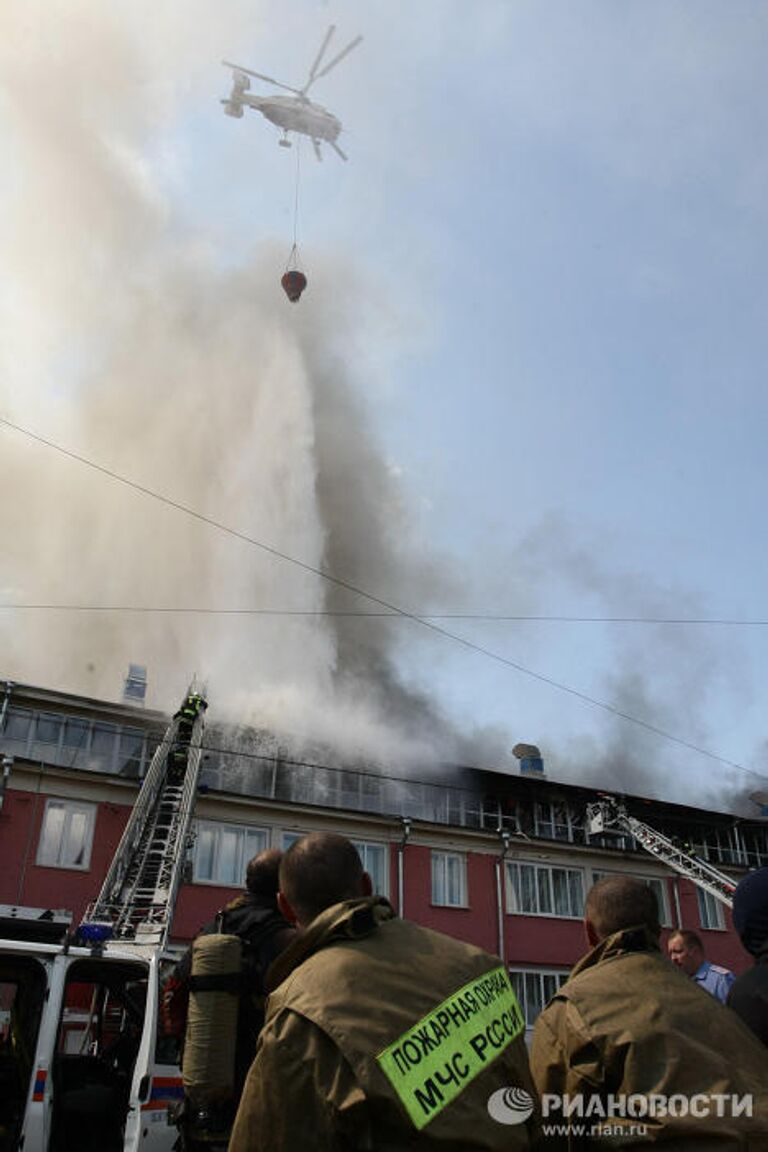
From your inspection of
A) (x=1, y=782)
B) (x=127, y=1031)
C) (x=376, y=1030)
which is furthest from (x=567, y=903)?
(x=376, y=1030)

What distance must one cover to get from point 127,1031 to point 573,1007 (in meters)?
6.14

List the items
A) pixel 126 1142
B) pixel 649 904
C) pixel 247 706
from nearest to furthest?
1. pixel 649 904
2. pixel 126 1142
3. pixel 247 706

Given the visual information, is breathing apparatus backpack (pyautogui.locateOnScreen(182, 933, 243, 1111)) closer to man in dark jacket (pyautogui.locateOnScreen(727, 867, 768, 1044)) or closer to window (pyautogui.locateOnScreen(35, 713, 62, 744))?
man in dark jacket (pyautogui.locateOnScreen(727, 867, 768, 1044))

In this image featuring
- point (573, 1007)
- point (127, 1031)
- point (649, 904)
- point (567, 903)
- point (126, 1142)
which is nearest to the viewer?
point (573, 1007)

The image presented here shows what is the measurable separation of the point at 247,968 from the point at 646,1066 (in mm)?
2201

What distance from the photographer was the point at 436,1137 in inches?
65.5

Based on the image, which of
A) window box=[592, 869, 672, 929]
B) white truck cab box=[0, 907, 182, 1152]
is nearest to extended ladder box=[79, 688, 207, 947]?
white truck cab box=[0, 907, 182, 1152]

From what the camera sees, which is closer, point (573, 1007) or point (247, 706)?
point (573, 1007)

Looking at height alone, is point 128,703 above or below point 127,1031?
above

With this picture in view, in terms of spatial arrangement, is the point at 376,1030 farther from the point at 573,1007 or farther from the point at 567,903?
the point at 567,903

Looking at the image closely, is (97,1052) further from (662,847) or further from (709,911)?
(709,911)

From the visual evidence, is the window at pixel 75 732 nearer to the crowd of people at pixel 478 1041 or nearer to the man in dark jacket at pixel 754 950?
the crowd of people at pixel 478 1041

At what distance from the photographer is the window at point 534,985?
2094cm

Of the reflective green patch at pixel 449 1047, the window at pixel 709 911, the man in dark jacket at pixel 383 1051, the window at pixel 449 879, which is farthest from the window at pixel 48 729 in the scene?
the reflective green patch at pixel 449 1047
